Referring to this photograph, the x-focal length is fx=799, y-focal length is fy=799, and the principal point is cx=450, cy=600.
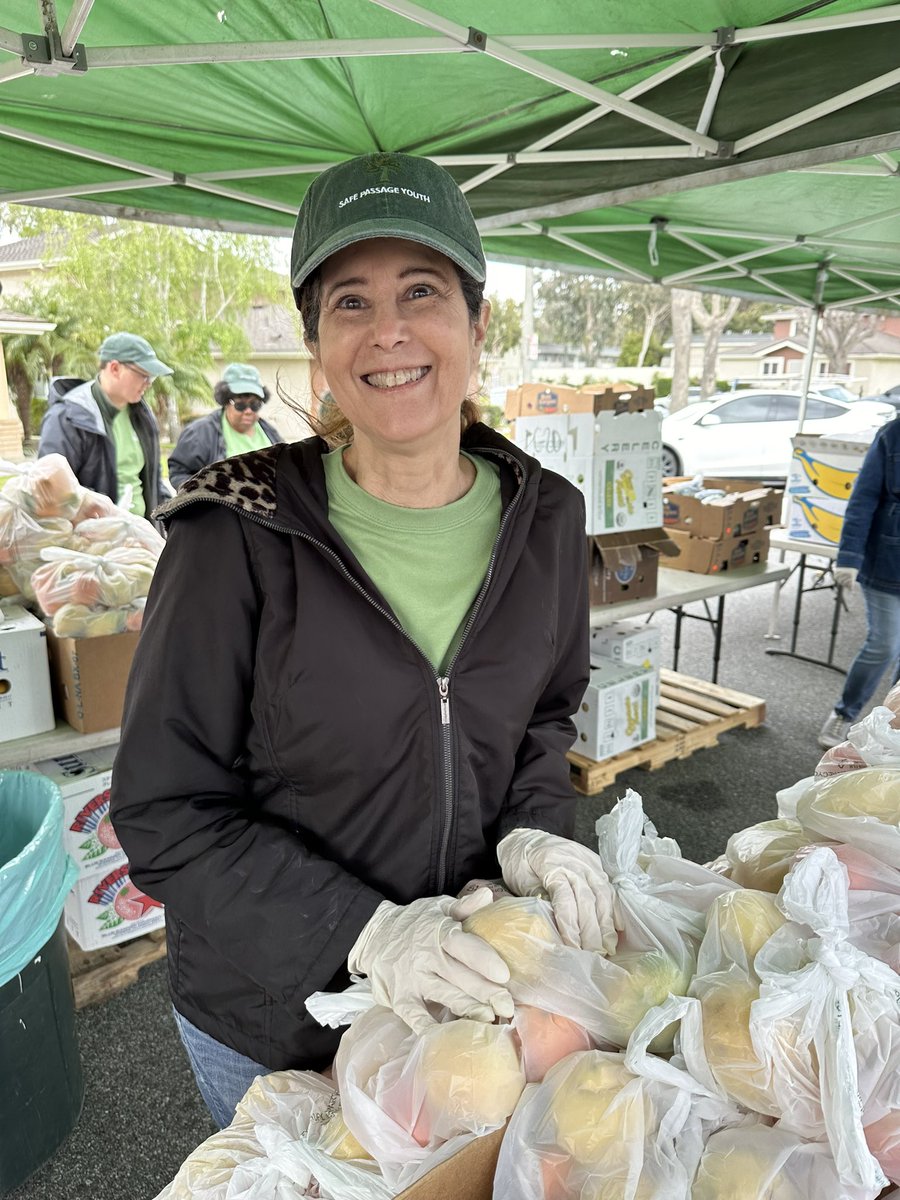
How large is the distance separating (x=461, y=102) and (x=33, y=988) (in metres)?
3.11

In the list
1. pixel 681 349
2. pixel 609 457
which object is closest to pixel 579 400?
pixel 609 457

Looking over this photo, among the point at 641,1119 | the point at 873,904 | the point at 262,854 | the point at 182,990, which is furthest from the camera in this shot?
the point at 182,990

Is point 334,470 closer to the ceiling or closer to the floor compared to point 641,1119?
closer to the ceiling

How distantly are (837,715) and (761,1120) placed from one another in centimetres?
446

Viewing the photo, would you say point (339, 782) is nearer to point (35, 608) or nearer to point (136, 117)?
point (35, 608)

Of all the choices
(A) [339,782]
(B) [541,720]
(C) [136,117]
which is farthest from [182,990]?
(C) [136,117]

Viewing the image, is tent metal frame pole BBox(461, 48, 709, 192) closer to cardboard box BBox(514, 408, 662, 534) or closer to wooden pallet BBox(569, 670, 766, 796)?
cardboard box BBox(514, 408, 662, 534)

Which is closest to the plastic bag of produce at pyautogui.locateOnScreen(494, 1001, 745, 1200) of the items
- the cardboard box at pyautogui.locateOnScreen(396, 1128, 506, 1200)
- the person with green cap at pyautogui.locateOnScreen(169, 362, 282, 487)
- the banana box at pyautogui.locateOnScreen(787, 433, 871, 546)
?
the cardboard box at pyautogui.locateOnScreen(396, 1128, 506, 1200)

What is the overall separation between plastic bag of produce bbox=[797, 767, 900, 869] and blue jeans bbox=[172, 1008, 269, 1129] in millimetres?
922

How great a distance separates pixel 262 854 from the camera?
1.14 metres

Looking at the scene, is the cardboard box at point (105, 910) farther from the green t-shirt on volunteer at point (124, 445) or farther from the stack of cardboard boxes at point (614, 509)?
the green t-shirt on volunteer at point (124, 445)

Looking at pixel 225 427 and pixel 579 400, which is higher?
pixel 579 400

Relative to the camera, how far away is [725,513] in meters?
4.73

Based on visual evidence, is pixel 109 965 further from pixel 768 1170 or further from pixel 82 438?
pixel 82 438
